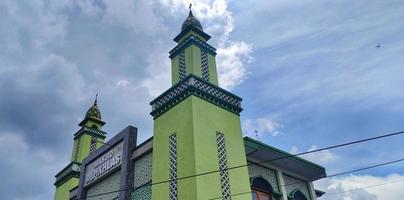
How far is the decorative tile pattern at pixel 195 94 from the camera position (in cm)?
1127

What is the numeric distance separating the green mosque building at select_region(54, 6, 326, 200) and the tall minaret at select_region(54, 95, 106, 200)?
2.22 m

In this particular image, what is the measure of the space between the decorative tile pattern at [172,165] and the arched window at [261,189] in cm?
312

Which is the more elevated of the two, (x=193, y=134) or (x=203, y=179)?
(x=193, y=134)

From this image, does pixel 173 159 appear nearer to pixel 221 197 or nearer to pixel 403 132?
pixel 221 197

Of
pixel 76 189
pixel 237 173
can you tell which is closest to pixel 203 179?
pixel 237 173

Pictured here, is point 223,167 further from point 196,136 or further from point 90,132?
point 90,132

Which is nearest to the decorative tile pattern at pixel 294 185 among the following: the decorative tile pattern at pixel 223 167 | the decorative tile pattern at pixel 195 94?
the decorative tile pattern at pixel 195 94

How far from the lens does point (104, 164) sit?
14.1m

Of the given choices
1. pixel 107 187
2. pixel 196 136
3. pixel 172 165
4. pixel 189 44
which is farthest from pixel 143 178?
pixel 189 44

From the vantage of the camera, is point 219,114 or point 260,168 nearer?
point 219,114

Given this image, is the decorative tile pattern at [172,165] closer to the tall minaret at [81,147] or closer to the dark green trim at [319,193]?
the dark green trim at [319,193]

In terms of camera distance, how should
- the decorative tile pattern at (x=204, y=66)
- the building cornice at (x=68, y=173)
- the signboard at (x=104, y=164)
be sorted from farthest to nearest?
the building cornice at (x=68, y=173)
the signboard at (x=104, y=164)
the decorative tile pattern at (x=204, y=66)

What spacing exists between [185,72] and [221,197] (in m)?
4.56

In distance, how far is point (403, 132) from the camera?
7250 millimetres
